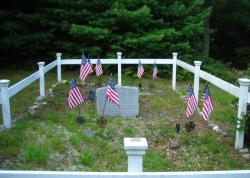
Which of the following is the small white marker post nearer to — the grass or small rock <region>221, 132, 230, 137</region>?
the grass

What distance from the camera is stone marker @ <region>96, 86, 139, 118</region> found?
836 centimetres

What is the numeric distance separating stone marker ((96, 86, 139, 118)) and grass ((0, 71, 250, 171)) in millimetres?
256

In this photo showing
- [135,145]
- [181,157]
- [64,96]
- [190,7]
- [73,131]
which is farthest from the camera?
[190,7]

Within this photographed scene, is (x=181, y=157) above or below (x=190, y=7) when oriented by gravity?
below

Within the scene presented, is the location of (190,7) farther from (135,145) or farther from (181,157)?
(135,145)

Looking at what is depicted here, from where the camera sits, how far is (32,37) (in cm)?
1452

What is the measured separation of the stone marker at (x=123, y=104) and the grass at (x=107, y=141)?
0.26 metres

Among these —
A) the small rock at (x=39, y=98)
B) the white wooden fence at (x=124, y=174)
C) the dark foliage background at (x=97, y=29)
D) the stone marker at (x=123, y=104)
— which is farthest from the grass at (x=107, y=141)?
the dark foliage background at (x=97, y=29)

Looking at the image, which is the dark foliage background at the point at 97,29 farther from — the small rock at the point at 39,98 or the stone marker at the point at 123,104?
the stone marker at the point at 123,104

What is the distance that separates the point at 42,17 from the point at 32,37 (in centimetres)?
91

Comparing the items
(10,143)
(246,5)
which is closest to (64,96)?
(10,143)

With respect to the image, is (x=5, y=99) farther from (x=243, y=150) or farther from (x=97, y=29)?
(x=97, y=29)

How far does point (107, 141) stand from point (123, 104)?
192cm

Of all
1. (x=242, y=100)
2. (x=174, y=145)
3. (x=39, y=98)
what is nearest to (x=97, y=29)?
(x=39, y=98)
